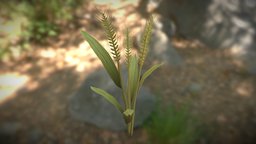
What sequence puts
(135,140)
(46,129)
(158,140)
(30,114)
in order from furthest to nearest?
1. (30,114)
2. (46,129)
3. (135,140)
4. (158,140)

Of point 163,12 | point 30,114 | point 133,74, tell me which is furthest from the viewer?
point 163,12

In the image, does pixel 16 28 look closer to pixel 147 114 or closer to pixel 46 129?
pixel 46 129

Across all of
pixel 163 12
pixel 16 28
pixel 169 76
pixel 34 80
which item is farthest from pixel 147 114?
pixel 16 28

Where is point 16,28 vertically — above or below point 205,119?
above

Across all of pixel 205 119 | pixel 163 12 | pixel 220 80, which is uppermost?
pixel 163 12

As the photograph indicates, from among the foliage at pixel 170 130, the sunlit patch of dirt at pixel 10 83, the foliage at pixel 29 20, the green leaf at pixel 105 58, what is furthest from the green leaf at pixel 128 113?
the foliage at pixel 29 20

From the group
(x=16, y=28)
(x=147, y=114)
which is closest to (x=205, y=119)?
(x=147, y=114)

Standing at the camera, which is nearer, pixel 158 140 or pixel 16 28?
pixel 158 140

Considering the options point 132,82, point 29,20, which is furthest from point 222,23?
point 132,82
